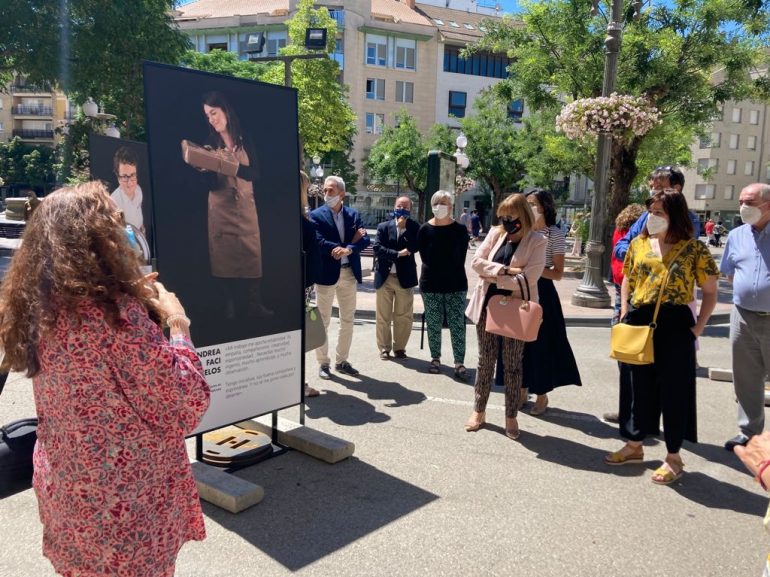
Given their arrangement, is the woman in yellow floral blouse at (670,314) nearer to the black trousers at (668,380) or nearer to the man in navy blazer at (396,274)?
the black trousers at (668,380)

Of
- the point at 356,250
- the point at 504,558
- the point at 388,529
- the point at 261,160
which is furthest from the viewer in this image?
the point at 356,250

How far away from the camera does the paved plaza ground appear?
3.20m

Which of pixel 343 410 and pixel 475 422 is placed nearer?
pixel 475 422

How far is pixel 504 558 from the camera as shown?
324cm

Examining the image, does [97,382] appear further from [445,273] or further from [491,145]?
[491,145]

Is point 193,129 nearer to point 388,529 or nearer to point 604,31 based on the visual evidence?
point 388,529

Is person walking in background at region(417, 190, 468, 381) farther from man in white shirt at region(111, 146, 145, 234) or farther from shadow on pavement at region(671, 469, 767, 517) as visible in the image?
man in white shirt at region(111, 146, 145, 234)

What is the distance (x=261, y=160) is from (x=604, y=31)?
13609 mm

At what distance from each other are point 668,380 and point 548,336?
54.2 inches

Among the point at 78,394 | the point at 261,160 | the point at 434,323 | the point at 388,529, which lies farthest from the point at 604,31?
the point at 78,394

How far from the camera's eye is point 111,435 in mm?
1872

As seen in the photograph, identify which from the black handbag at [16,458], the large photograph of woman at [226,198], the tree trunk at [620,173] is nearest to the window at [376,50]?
the tree trunk at [620,173]

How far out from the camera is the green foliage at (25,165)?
62969 millimetres

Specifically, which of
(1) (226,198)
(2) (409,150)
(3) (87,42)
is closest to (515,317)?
(1) (226,198)
